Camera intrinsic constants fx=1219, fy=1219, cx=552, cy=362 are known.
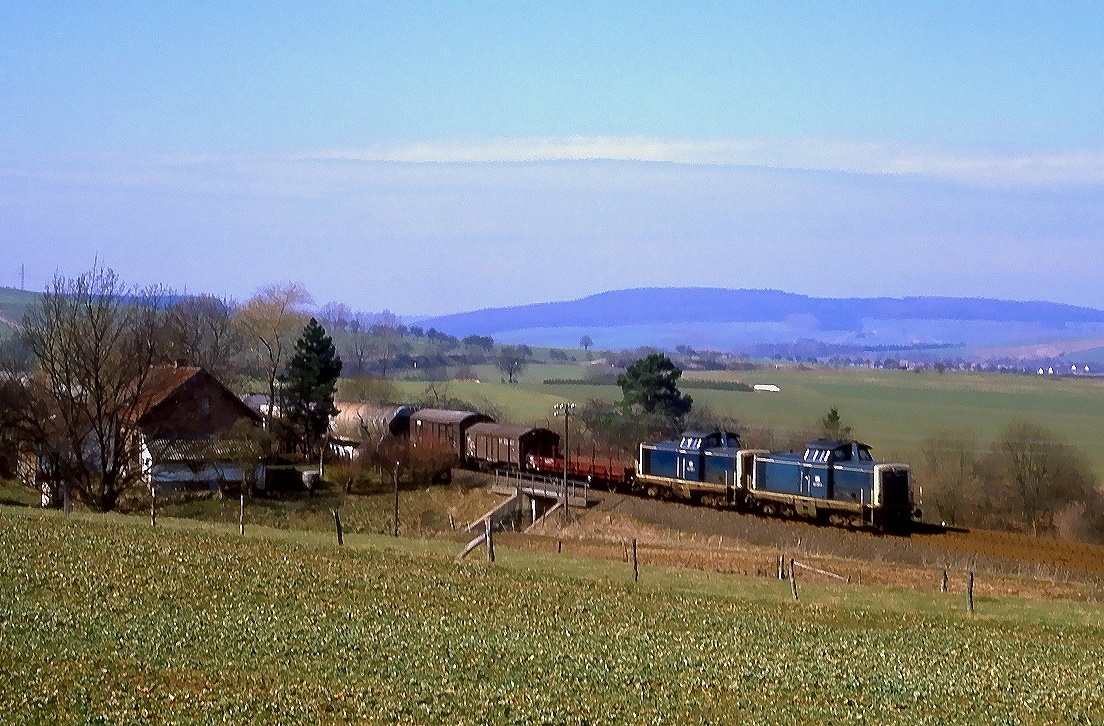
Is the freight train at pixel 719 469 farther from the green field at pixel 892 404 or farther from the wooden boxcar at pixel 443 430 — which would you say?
the green field at pixel 892 404

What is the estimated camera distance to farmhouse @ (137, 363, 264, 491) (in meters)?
71.8

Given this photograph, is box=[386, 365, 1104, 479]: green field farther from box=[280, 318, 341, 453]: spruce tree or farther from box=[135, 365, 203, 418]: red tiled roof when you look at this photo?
box=[135, 365, 203, 418]: red tiled roof

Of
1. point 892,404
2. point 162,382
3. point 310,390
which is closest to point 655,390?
point 310,390

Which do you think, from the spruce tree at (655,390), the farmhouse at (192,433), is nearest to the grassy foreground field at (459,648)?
the farmhouse at (192,433)

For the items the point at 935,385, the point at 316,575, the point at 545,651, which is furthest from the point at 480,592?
the point at 935,385

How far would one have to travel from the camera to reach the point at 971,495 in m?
85.3

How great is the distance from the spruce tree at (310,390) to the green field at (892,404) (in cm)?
2954

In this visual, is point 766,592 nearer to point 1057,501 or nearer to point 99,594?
point 99,594

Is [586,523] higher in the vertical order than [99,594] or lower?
lower

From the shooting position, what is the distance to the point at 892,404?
149750 mm

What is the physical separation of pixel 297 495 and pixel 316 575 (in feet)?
A: 167

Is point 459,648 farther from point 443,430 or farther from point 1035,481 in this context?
point 1035,481

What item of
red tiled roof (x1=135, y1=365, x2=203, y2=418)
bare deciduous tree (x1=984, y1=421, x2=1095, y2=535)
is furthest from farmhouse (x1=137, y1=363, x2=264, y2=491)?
bare deciduous tree (x1=984, y1=421, x2=1095, y2=535)

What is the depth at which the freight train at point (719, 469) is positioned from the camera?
56031 mm
